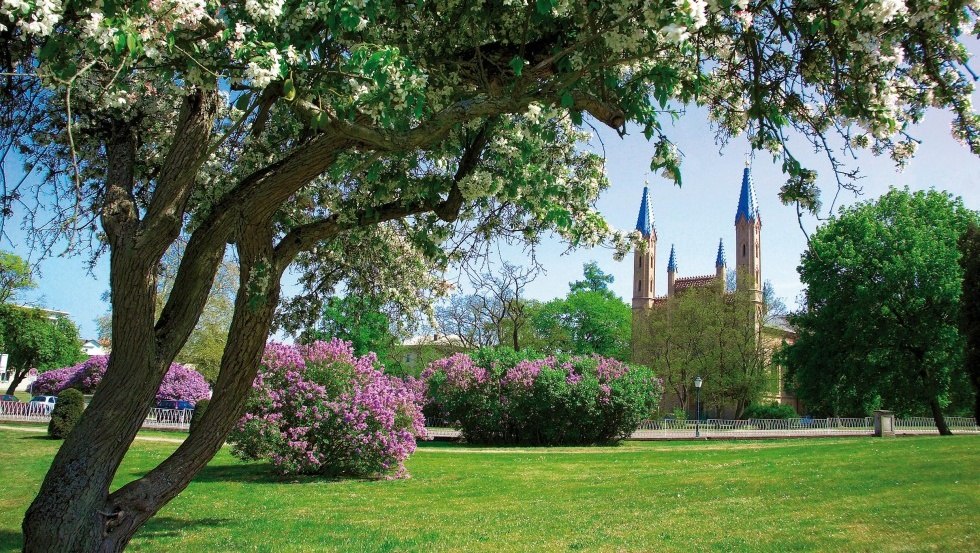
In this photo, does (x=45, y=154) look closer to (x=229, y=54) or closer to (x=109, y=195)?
(x=109, y=195)

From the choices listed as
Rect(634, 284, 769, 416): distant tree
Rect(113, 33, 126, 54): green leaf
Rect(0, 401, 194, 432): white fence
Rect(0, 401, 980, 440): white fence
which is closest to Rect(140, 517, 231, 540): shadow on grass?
Rect(113, 33, 126, 54): green leaf

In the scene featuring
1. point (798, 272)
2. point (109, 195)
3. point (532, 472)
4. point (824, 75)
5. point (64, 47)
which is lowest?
point (532, 472)

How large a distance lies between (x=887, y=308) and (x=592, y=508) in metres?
27.1

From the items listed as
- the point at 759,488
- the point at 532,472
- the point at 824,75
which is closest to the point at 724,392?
the point at 532,472

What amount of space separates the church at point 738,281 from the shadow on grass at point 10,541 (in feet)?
156

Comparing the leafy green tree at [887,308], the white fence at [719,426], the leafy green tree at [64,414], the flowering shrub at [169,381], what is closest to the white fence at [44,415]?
the white fence at [719,426]

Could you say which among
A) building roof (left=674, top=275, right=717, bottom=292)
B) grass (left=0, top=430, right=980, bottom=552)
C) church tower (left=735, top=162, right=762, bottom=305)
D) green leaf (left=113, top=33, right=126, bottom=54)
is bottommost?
grass (left=0, top=430, right=980, bottom=552)

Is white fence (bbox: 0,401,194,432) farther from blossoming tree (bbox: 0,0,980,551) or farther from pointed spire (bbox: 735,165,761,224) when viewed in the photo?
pointed spire (bbox: 735,165,761,224)

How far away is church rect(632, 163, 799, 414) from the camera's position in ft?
174

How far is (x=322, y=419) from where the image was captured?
14969mm

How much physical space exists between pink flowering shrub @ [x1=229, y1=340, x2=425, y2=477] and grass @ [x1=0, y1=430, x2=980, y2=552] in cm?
62

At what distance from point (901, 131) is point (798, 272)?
114ft

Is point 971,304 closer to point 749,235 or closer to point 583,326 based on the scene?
point 583,326

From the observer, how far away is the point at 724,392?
5009 cm
